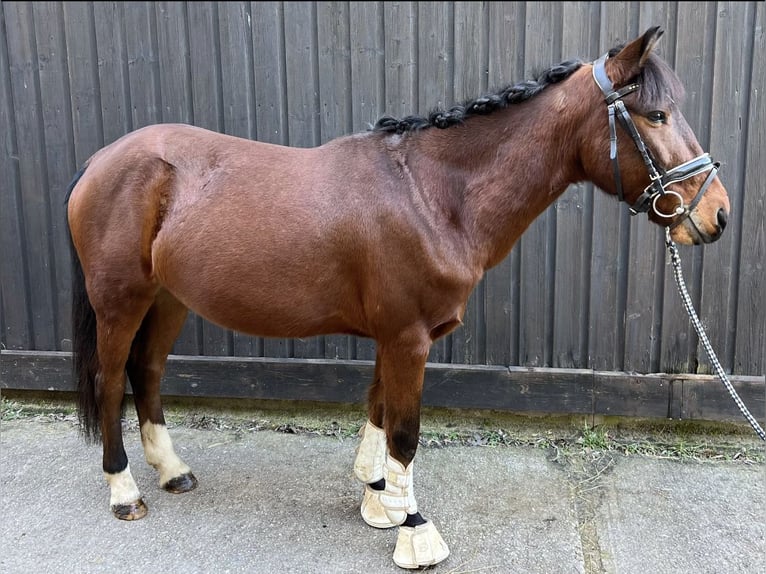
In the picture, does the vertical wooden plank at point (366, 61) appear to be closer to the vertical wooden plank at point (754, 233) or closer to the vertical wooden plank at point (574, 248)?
the vertical wooden plank at point (574, 248)

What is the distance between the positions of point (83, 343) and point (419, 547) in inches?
70.0

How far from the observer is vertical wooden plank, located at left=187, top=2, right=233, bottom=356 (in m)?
3.16

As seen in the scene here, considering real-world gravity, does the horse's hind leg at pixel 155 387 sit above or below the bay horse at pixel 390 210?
below

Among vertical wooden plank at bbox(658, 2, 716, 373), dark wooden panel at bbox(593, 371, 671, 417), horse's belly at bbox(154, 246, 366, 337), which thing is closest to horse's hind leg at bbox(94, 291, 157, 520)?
horse's belly at bbox(154, 246, 366, 337)

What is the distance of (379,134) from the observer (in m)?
2.29

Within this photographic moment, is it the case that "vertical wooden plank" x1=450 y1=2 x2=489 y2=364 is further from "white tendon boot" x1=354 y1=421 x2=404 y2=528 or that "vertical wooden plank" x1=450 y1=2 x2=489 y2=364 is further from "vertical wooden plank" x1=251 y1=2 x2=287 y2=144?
"white tendon boot" x1=354 y1=421 x2=404 y2=528

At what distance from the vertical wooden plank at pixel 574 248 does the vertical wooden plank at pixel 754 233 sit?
30.4 inches

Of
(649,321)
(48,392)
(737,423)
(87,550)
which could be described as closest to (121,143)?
(87,550)

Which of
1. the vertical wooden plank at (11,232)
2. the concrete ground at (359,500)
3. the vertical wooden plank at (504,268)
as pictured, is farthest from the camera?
the vertical wooden plank at (11,232)

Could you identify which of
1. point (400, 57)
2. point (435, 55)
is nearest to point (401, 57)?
point (400, 57)

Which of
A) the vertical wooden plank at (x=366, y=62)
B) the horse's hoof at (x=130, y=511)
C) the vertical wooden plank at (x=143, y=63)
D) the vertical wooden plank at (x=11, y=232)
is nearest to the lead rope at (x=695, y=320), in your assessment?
the vertical wooden plank at (x=366, y=62)

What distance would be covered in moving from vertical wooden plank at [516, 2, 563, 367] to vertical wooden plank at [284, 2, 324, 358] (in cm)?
116

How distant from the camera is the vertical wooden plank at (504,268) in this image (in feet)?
9.79

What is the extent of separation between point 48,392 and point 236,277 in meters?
2.21
